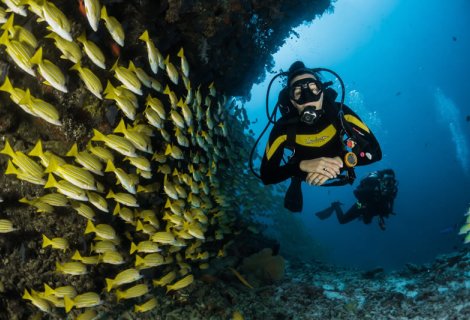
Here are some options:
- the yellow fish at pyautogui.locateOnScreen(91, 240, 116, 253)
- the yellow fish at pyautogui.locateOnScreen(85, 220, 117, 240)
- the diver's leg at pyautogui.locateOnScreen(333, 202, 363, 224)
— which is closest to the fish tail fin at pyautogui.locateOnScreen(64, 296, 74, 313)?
the yellow fish at pyautogui.locateOnScreen(91, 240, 116, 253)

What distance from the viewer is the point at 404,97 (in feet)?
349

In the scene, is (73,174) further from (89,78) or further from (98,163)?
(89,78)

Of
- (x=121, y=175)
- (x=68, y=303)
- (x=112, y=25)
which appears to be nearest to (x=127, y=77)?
(x=112, y=25)

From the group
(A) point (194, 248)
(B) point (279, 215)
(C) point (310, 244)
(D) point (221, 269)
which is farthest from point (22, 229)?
(C) point (310, 244)

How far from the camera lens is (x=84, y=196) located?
376 cm

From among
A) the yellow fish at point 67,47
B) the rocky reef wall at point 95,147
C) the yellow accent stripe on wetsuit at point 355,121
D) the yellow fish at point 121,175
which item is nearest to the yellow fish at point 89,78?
the rocky reef wall at point 95,147

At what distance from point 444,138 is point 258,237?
104504 mm

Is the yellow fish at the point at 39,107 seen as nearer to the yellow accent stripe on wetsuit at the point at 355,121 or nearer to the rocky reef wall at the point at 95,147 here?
the rocky reef wall at the point at 95,147

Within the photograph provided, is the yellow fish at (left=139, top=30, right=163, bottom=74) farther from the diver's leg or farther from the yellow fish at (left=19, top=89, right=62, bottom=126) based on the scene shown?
the diver's leg

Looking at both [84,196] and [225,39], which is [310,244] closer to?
[225,39]

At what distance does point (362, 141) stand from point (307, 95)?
1.08 meters

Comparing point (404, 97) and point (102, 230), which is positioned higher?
point (404, 97)

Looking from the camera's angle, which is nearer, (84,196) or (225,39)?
(84,196)

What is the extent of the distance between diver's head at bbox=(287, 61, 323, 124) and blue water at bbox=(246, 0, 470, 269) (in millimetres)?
66354
